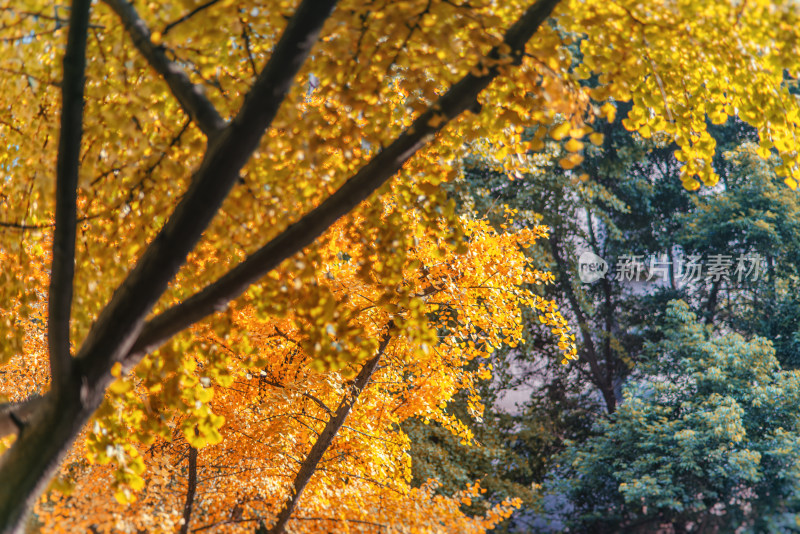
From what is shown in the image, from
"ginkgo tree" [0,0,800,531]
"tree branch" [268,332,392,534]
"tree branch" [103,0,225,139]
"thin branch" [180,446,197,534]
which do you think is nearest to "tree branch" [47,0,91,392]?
"ginkgo tree" [0,0,800,531]

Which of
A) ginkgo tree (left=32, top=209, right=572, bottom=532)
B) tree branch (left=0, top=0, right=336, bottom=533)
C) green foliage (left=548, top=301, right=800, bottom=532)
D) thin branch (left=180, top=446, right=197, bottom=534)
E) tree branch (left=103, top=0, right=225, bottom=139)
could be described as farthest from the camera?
green foliage (left=548, top=301, right=800, bottom=532)

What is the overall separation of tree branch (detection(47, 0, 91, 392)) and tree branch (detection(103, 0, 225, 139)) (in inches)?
7.4

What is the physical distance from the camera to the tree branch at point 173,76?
2115mm

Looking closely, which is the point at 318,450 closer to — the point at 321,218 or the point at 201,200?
the point at 321,218

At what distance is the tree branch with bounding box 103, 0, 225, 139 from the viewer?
6.94 feet

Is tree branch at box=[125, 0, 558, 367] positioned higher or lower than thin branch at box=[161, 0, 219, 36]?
lower

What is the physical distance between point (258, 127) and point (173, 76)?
1.50ft

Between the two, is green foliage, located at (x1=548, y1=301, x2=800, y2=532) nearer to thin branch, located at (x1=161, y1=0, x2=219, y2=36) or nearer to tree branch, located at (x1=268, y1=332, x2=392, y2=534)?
tree branch, located at (x1=268, y1=332, x2=392, y2=534)

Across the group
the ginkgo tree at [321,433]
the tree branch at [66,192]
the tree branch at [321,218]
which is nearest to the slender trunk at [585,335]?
the ginkgo tree at [321,433]

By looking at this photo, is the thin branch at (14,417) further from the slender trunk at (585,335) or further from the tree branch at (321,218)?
the slender trunk at (585,335)

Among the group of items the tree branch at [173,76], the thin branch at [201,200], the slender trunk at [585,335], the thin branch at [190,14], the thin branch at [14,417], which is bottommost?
the thin branch at [14,417]

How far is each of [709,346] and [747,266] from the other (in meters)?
3.12

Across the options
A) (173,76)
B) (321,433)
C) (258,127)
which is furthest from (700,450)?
(173,76)

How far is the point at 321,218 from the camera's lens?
2232mm
